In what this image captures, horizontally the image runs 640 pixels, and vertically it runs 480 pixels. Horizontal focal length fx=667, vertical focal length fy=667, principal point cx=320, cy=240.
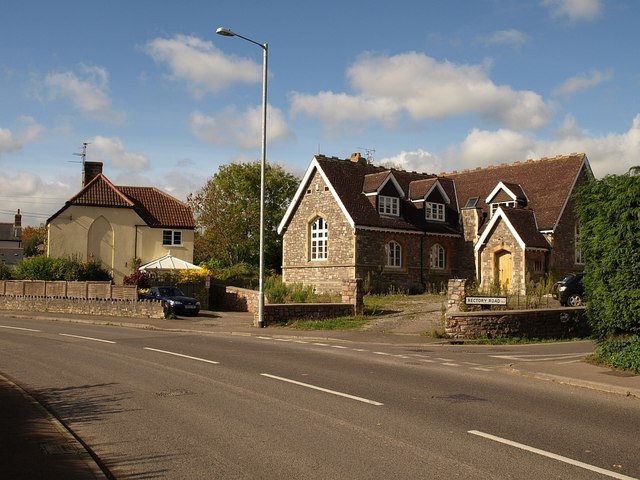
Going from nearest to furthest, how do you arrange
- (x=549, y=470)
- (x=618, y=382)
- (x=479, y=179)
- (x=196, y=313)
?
(x=549, y=470), (x=618, y=382), (x=196, y=313), (x=479, y=179)

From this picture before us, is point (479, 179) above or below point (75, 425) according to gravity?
above

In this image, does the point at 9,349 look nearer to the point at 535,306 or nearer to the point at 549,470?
the point at 549,470

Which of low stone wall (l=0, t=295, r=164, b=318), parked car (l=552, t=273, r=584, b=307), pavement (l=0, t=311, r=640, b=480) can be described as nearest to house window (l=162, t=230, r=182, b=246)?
low stone wall (l=0, t=295, r=164, b=318)

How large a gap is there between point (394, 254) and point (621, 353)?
2650 centimetres

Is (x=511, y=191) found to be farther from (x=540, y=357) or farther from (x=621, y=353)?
(x=621, y=353)

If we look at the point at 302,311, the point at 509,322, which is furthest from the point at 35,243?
the point at 509,322

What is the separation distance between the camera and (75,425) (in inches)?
334

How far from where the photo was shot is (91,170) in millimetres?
54062

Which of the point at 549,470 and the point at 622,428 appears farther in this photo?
the point at 622,428

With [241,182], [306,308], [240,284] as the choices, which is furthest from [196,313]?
[241,182]

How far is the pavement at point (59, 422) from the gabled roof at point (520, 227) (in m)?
15.8

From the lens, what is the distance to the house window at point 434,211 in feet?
139

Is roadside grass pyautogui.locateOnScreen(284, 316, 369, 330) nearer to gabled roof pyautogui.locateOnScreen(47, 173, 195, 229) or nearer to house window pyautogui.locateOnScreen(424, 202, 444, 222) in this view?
house window pyautogui.locateOnScreen(424, 202, 444, 222)

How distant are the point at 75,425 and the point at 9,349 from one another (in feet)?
33.4
